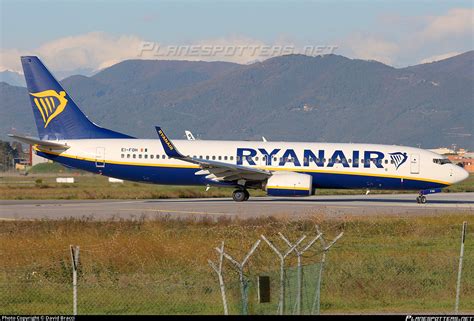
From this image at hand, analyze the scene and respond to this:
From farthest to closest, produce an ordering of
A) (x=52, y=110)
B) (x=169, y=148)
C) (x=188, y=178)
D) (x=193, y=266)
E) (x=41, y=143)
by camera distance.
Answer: (x=52, y=110), (x=41, y=143), (x=188, y=178), (x=169, y=148), (x=193, y=266)

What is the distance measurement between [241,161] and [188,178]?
2.68 meters

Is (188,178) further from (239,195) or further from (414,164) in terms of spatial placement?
(414,164)

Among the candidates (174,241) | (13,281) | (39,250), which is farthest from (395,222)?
(13,281)

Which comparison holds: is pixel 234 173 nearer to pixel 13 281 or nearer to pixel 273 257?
pixel 273 257

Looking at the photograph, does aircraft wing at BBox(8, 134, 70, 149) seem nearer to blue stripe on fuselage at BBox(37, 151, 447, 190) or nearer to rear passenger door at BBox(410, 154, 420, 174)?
blue stripe on fuselage at BBox(37, 151, 447, 190)

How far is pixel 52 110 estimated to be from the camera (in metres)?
48.8

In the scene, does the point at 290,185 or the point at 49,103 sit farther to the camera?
the point at 49,103

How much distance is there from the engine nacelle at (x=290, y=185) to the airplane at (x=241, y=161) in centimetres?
5

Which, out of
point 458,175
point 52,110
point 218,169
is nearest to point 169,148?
point 218,169

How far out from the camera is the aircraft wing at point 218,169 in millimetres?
44281

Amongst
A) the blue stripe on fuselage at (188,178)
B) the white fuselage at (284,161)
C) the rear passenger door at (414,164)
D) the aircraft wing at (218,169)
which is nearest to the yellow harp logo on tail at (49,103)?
the white fuselage at (284,161)

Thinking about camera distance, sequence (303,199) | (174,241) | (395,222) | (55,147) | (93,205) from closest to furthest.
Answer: (174,241) < (395,222) < (93,205) < (55,147) < (303,199)

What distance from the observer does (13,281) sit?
67.4ft

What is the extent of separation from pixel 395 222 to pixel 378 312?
14.2 metres
